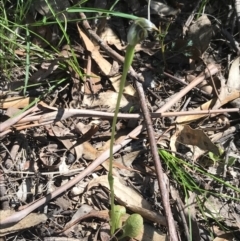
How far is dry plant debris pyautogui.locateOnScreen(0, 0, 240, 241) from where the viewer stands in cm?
193

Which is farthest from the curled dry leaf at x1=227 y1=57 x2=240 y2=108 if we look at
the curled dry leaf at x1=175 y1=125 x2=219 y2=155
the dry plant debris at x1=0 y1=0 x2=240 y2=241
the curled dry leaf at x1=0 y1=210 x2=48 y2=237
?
the curled dry leaf at x1=0 y1=210 x2=48 y2=237

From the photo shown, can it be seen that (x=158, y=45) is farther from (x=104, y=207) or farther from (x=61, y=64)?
(x=104, y=207)

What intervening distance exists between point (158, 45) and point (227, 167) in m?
0.69

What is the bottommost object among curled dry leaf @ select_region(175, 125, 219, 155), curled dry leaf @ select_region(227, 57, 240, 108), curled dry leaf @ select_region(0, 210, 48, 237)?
curled dry leaf @ select_region(0, 210, 48, 237)

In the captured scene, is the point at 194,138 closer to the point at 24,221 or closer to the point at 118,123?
the point at 118,123

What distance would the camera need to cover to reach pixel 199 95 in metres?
2.30

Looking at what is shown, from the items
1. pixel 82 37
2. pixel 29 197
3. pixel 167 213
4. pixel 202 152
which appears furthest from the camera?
pixel 82 37

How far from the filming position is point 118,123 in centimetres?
215

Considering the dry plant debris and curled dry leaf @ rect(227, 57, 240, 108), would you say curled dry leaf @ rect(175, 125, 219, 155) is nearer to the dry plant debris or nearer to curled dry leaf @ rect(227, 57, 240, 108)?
the dry plant debris

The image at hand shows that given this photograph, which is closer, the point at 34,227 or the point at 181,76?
the point at 34,227

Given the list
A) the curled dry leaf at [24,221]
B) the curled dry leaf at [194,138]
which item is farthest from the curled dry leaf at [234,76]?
the curled dry leaf at [24,221]

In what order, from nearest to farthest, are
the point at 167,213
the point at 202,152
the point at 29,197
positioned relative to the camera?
the point at 167,213, the point at 29,197, the point at 202,152

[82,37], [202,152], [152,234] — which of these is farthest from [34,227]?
[82,37]

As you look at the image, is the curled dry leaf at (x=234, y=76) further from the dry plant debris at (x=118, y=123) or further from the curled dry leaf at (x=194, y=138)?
the curled dry leaf at (x=194, y=138)
